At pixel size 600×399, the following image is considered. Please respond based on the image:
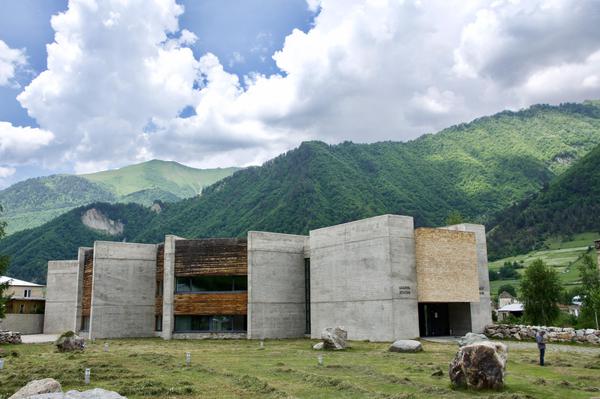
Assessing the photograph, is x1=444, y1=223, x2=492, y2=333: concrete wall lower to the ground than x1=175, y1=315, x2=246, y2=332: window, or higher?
higher

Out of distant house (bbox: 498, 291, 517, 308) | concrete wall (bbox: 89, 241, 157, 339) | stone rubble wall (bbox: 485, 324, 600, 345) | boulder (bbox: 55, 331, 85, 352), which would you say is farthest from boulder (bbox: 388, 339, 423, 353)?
distant house (bbox: 498, 291, 517, 308)

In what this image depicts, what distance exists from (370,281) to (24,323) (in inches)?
1868

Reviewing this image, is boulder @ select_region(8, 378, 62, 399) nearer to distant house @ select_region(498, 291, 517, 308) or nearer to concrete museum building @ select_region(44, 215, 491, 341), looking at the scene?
concrete museum building @ select_region(44, 215, 491, 341)

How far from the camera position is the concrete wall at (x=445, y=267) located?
1613 inches

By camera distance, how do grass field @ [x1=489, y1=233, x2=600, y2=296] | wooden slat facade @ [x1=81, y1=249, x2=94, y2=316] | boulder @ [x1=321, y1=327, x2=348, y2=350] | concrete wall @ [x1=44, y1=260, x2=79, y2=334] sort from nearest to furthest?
boulder @ [x1=321, y1=327, x2=348, y2=350] → wooden slat facade @ [x1=81, y1=249, x2=94, y2=316] → concrete wall @ [x1=44, y1=260, x2=79, y2=334] → grass field @ [x1=489, y1=233, x2=600, y2=296]

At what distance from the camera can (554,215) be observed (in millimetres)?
176500

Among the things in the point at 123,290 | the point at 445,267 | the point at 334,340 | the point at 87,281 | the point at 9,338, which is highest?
the point at 445,267

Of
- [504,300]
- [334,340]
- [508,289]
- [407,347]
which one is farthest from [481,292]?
[508,289]

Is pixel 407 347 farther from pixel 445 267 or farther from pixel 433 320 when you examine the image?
pixel 433 320

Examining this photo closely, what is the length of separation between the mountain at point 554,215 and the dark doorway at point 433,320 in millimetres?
139231

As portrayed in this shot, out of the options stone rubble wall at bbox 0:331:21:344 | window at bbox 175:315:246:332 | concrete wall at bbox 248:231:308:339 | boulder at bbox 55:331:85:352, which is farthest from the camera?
window at bbox 175:315:246:332

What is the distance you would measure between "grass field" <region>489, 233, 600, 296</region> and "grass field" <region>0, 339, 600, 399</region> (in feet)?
379

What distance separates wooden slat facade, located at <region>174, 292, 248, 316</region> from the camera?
47781 mm

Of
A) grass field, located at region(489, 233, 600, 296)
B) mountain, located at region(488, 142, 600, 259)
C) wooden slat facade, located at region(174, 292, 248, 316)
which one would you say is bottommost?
wooden slat facade, located at region(174, 292, 248, 316)
